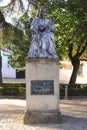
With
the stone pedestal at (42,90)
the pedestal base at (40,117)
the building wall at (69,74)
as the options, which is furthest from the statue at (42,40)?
the building wall at (69,74)

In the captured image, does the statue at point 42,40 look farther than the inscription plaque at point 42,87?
Yes

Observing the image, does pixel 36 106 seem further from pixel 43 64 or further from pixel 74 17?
pixel 74 17

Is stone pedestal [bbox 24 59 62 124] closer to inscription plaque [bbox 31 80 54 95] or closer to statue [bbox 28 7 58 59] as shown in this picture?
inscription plaque [bbox 31 80 54 95]

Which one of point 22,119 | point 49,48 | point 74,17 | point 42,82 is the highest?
point 74,17

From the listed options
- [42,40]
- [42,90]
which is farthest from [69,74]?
[42,90]

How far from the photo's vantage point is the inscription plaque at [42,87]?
1468cm

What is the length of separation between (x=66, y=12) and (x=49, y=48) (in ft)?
47.1

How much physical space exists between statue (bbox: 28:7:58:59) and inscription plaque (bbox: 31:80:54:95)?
92 centimetres

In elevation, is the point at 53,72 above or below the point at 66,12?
below

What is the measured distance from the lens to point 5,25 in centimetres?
2659

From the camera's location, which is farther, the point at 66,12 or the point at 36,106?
the point at 66,12

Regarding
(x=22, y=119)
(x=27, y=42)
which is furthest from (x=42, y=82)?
(x=27, y=42)

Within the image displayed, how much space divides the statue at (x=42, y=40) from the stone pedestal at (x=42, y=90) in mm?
296

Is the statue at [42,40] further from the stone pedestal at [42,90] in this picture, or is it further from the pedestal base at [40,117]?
the pedestal base at [40,117]
